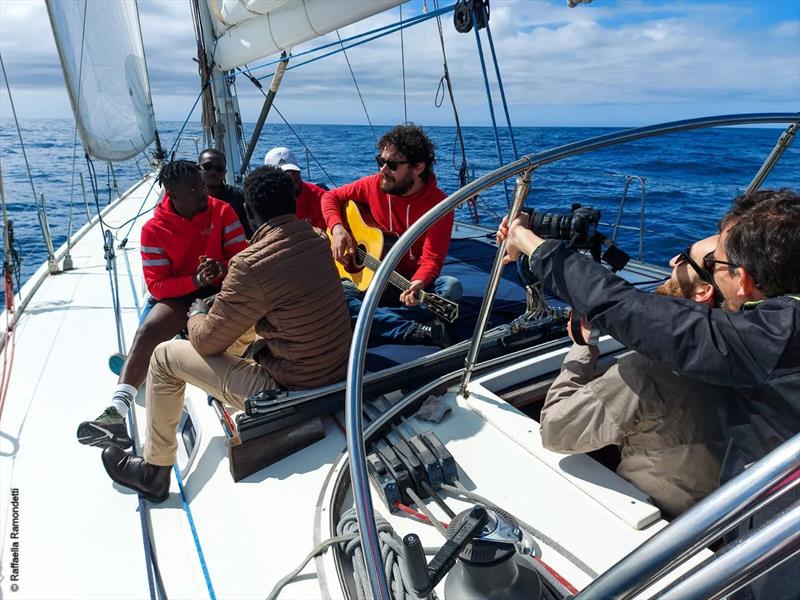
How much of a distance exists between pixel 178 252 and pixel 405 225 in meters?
1.39

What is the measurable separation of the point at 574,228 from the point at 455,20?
2021 millimetres

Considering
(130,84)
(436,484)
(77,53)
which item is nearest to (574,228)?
(436,484)

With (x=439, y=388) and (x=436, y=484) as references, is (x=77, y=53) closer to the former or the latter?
(x=439, y=388)

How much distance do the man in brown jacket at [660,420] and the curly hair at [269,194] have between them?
1.18m

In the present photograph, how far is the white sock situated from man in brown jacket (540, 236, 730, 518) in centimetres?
182

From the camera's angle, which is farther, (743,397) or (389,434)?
(389,434)

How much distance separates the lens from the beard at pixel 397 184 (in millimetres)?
3404

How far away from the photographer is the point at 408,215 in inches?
138

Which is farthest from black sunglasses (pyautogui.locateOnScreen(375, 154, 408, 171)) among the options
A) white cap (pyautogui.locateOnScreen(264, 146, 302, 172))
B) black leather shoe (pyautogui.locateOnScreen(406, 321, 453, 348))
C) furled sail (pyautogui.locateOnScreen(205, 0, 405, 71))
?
white cap (pyautogui.locateOnScreen(264, 146, 302, 172))

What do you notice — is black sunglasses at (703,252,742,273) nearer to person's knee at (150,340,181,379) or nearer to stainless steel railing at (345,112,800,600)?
stainless steel railing at (345,112,800,600)

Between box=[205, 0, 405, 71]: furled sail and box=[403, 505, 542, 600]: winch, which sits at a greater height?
box=[205, 0, 405, 71]: furled sail

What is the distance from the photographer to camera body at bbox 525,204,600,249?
62.2 inches

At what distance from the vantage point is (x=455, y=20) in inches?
120

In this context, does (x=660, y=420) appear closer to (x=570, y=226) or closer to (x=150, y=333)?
(x=570, y=226)
